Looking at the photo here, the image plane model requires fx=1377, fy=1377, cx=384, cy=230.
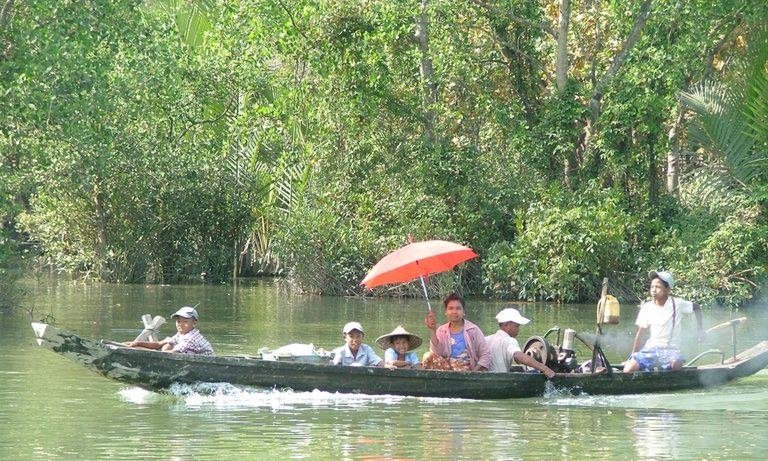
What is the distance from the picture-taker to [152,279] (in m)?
32.8

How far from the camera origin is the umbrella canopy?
14133mm

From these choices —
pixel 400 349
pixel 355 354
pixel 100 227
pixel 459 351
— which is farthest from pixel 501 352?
pixel 100 227

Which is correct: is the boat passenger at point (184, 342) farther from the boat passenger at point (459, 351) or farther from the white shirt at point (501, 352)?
the white shirt at point (501, 352)

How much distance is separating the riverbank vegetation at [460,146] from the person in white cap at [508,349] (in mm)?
11678

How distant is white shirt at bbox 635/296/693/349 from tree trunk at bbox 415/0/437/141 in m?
14.5

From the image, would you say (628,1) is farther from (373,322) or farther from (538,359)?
(538,359)

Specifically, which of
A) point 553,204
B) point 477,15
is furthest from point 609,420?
point 477,15

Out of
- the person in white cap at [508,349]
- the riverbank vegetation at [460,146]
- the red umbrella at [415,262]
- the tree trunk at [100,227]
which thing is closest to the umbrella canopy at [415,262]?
the red umbrella at [415,262]

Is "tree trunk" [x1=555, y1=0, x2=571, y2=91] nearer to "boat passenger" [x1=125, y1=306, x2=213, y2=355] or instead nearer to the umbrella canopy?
the umbrella canopy

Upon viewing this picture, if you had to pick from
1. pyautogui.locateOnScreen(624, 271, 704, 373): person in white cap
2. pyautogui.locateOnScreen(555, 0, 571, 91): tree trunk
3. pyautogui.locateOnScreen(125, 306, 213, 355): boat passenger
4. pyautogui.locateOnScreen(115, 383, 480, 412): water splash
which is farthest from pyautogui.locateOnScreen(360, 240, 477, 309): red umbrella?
pyautogui.locateOnScreen(555, 0, 571, 91): tree trunk

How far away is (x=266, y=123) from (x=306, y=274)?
11.4 feet

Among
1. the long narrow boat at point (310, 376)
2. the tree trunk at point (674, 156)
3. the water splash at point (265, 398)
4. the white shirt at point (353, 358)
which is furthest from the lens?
the tree trunk at point (674, 156)

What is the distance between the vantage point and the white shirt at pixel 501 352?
14570 mm

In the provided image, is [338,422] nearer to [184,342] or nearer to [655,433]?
[184,342]
